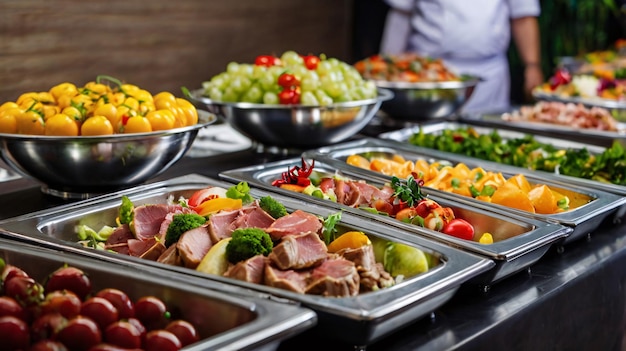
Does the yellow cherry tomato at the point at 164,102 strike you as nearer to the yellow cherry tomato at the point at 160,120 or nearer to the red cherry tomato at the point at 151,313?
the yellow cherry tomato at the point at 160,120

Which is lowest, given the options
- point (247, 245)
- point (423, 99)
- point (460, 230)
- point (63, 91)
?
point (460, 230)

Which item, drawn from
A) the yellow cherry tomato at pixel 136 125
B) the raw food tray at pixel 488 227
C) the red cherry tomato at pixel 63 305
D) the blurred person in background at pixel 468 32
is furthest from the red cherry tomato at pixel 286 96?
the blurred person in background at pixel 468 32

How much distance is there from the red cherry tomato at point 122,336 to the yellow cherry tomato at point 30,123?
99cm

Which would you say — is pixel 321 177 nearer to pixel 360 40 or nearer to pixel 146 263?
pixel 146 263

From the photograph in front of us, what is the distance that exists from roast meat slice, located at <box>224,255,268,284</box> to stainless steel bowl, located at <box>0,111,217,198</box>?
68cm

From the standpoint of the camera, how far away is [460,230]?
6.34ft

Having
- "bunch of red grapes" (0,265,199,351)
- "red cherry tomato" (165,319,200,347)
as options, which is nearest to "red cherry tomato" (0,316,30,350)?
"bunch of red grapes" (0,265,199,351)

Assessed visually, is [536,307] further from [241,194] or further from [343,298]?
[241,194]

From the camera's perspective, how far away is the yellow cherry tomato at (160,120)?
215cm

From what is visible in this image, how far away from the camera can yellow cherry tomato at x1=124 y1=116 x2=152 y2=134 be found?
6.86 feet

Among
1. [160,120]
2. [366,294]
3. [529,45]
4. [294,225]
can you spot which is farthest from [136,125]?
[529,45]

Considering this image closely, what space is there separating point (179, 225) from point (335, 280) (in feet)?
1.37

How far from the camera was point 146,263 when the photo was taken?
1.54 metres

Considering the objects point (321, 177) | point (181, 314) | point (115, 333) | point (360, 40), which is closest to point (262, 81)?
point (321, 177)
